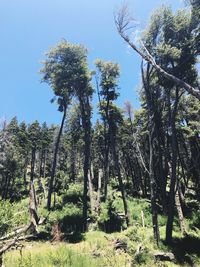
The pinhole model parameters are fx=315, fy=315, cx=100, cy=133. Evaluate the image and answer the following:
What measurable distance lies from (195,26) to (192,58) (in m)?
1.83

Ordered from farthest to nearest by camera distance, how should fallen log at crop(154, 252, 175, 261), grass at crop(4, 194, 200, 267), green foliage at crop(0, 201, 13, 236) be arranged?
fallen log at crop(154, 252, 175, 261), grass at crop(4, 194, 200, 267), green foliage at crop(0, 201, 13, 236)

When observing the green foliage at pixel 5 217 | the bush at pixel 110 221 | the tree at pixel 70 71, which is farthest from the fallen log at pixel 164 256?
the tree at pixel 70 71

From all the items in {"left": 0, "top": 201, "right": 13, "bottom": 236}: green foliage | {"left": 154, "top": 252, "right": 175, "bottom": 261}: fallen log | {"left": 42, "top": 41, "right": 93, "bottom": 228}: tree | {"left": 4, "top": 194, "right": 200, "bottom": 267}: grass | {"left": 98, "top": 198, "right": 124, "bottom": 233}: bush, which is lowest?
{"left": 154, "top": 252, "right": 175, "bottom": 261}: fallen log

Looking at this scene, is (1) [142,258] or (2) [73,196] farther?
(2) [73,196]

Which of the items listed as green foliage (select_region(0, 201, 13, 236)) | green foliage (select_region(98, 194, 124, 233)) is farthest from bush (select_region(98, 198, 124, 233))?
green foliage (select_region(0, 201, 13, 236))

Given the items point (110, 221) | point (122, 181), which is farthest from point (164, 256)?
point (122, 181)

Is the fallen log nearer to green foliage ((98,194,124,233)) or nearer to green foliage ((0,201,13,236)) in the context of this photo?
green foliage ((98,194,124,233))

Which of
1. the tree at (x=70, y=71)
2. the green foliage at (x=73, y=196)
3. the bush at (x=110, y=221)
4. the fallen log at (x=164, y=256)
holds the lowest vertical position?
the fallen log at (x=164, y=256)

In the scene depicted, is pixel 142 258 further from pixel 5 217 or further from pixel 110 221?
pixel 110 221

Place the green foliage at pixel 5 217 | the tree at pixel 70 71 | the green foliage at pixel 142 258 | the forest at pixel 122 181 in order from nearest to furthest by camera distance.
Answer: the green foliage at pixel 5 217
the forest at pixel 122 181
the green foliage at pixel 142 258
the tree at pixel 70 71

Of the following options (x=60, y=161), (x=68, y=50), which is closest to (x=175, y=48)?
(x=68, y=50)

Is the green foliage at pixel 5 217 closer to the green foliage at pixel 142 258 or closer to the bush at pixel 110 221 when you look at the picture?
the green foliage at pixel 142 258

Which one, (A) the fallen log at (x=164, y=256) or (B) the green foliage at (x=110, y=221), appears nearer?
(A) the fallen log at (x=164, y=256)

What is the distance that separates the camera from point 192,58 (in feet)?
62.2
